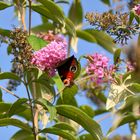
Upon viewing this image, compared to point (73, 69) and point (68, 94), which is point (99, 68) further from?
point (68, 94)

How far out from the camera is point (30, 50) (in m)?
1.68

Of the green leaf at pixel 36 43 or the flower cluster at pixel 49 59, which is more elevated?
the green leaf at pixel 36 43

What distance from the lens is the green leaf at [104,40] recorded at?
129 inches

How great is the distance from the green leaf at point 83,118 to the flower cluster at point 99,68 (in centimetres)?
16

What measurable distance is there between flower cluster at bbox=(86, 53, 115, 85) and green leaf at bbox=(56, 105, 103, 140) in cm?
16

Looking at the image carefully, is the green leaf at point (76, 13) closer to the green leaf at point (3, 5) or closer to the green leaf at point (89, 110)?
the green leaf at point (89, 110)

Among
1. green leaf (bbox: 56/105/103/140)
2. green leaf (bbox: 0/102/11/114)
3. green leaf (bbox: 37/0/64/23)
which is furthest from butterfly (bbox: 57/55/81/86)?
green leaf (bbox: 37/0/64/23)

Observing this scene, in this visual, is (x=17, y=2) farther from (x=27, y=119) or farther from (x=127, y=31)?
(x=127, y=31)

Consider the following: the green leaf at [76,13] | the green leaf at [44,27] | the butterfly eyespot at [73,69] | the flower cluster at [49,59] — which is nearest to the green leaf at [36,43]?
the flower cluster at [49,59]

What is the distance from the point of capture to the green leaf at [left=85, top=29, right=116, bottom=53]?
3.28 metres

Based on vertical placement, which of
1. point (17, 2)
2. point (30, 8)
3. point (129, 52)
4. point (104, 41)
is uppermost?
point (104, 41)

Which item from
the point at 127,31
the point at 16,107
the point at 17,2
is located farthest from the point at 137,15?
the point at 17,2

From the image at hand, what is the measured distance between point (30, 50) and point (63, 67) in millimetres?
153

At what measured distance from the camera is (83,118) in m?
1.86
